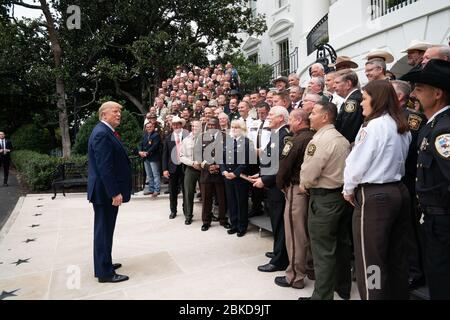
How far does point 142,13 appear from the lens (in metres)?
18.4

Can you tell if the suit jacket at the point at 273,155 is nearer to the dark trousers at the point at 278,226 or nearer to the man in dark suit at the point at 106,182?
the dark trousers at the point at 278,226

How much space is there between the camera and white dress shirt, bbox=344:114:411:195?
Result: 112 inches

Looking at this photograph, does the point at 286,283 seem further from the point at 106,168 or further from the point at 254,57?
the point at 254,57

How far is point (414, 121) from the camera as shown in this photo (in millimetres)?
3516

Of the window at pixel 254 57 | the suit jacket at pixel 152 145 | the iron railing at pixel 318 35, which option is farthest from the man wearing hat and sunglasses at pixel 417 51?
the window at pixel 254 57

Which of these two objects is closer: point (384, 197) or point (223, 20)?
point (384, 197)

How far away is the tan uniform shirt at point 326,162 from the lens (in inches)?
131

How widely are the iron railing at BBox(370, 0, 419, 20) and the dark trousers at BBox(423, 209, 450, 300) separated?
23.6ft

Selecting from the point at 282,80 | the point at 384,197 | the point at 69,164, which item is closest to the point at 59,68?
the point at 69,164

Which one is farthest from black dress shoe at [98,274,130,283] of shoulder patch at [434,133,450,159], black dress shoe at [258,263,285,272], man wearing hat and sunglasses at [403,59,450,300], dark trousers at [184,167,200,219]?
shoulder patch at [434,133,450,159]

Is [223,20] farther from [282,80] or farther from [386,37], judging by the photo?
[282,80]

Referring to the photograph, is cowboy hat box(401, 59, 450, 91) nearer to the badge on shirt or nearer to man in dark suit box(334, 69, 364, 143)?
the badge on shirt
